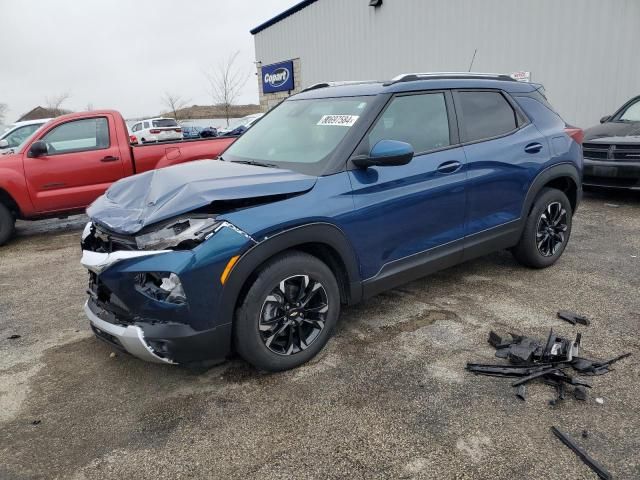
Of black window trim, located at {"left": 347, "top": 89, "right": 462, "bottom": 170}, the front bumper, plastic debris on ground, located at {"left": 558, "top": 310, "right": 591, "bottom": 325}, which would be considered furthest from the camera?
the front bumper

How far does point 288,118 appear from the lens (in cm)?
390

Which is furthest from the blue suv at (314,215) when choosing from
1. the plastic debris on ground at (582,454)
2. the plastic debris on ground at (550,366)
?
the plastic debris on ground at (582,454)

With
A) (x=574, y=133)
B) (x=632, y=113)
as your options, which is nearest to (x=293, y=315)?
(x=574, y=133)

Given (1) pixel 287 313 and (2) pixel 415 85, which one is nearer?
(1) pixel 287 313

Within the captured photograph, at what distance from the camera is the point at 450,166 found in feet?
11.8

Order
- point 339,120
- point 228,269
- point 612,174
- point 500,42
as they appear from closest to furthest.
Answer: point 228,269, point 339,120, point 612,174, point 500,42

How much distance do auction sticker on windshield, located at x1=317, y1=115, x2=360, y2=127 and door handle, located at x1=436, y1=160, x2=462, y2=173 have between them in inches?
29.9

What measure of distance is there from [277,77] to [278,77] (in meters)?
0.07

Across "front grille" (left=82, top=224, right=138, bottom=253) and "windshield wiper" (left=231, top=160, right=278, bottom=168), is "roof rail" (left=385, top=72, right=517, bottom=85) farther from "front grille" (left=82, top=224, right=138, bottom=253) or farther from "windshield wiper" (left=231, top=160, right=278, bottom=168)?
"front grille" (left=82, top=224, right=138, bottom=253)

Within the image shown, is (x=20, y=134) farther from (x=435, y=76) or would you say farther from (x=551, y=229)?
(x=551, y=229)

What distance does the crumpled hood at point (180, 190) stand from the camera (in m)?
2.66

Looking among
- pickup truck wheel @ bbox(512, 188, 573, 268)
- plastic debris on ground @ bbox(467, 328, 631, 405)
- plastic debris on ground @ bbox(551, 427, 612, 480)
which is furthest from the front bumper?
plastic debris on ground @ bbox(551, 427, 612, 480)

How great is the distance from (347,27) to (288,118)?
48.3ft

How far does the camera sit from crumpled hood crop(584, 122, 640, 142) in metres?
7.63
